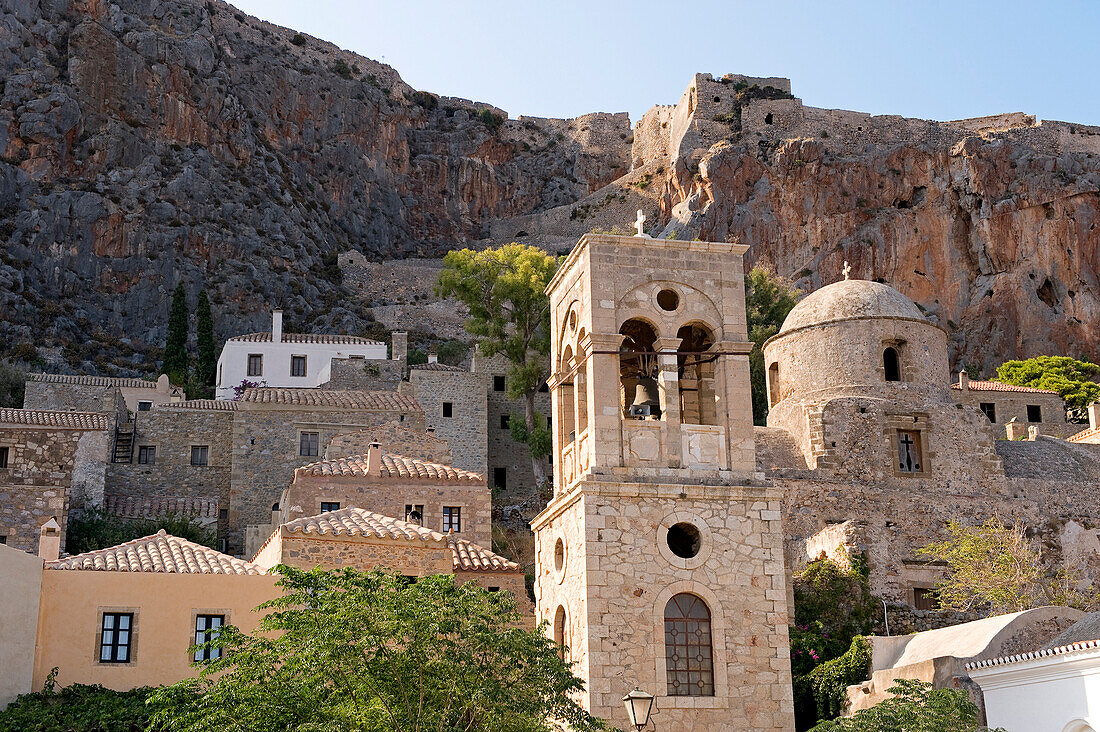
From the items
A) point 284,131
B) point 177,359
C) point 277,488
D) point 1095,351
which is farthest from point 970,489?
point 284,131

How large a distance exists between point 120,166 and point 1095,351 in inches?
2354

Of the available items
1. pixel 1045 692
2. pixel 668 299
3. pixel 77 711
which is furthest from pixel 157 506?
pixel 1045 692

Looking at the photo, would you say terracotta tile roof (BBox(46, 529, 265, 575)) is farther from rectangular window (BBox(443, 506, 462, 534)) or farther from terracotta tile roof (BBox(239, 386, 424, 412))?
terracotta tile roof (BBox(239, 386, 424, 412))

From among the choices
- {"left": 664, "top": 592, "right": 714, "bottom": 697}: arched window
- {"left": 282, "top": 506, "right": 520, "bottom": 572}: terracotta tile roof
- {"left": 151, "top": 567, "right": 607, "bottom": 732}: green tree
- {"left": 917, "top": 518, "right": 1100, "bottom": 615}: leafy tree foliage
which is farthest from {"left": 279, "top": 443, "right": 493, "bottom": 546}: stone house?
{"left": 151, "top": 567, "right": 607, "bottom": 732}: green tree

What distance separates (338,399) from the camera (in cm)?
4062

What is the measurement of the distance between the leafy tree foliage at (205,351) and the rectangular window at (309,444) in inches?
796

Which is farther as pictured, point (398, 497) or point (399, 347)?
point (399, 347)

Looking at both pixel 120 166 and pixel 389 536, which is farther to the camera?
pixel 120 166

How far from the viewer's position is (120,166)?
78.8 meters

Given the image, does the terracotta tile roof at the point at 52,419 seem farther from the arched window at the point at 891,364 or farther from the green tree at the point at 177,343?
the arched window at the point at 891,364

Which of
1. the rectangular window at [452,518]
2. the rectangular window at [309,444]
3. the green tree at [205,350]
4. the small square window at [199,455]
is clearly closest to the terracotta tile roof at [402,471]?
the rectangular window at [452,518]

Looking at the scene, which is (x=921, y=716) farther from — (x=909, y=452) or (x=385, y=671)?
(x=909, y=452)

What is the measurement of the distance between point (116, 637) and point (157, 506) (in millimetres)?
15623

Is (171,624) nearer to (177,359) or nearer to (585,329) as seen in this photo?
(585,329)
